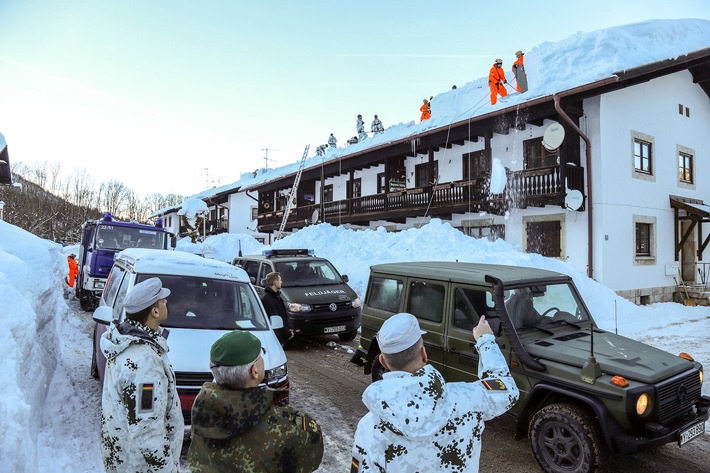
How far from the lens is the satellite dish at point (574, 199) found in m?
13.8

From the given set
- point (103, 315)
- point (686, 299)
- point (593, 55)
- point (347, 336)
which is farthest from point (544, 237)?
point (103, 315)

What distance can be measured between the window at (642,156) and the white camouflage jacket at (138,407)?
17.4 meters

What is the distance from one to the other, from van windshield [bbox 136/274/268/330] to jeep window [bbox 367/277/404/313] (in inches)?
64.7

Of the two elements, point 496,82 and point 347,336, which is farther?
point 496,82

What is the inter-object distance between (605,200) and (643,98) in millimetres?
4830

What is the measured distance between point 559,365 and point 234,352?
10.5 feet

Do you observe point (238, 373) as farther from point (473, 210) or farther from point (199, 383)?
point (473, 210)

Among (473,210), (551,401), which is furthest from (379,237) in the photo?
(551,401)

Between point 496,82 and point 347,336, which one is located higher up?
point 496,82

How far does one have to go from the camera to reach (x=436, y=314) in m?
5.12

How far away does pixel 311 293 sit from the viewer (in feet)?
29.7

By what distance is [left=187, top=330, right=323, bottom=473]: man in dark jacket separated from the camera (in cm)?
174

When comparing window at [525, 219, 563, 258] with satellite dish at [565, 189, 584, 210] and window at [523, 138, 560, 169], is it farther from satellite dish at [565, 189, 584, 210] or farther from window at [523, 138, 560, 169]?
window at [523, 138, 560, 169]

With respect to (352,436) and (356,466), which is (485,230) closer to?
(352,436)
